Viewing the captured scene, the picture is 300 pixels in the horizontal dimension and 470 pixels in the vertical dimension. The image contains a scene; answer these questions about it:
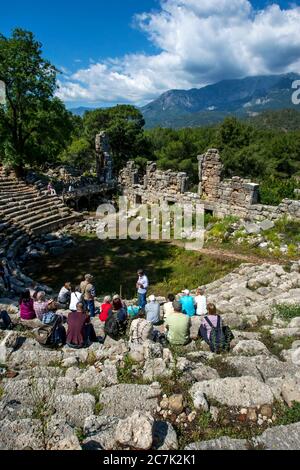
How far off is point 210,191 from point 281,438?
18.8 m

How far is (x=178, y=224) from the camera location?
2103cm

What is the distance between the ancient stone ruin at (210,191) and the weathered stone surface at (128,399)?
15.1m

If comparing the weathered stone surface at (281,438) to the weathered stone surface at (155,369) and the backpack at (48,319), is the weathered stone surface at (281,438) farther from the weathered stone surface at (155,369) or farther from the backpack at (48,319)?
the backpack at (48,319)

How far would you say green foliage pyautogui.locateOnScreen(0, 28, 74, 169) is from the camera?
21.1 metres

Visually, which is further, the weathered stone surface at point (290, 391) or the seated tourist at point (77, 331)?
the seated tourist at point (77, 331)

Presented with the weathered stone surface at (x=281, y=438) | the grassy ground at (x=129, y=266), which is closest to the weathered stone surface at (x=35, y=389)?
the weathered stone surface at (x=281, y=438)

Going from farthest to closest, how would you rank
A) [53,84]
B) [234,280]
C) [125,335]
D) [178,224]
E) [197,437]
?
[53,84] < [178,224] < [234,280] < [125,335] < [197,437]

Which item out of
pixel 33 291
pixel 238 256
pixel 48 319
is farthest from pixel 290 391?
pixel 238 256

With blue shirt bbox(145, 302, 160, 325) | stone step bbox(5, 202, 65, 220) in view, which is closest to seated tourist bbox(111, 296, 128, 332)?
blue shirt bbox(145, 302, 160, 325)

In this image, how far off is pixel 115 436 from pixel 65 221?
62.3ft

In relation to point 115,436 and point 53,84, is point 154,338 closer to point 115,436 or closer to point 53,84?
point 115,436

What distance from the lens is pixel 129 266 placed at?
16047 millimetres

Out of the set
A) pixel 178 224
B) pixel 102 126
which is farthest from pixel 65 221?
pixel 102 126

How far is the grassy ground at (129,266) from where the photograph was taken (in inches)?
555
